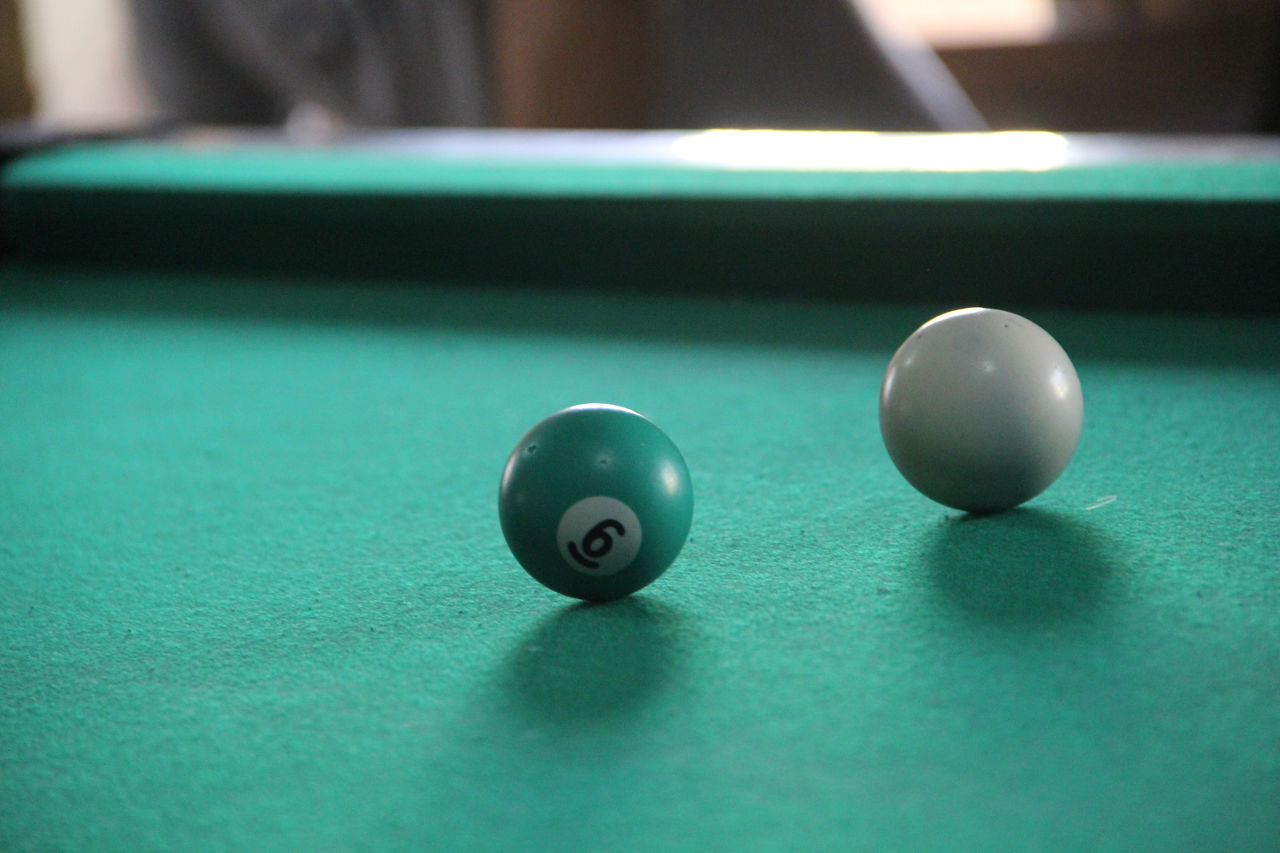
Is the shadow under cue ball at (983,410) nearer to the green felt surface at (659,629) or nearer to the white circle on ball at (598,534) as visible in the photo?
the green felt surface at (659,629)

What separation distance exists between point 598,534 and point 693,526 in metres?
0.31

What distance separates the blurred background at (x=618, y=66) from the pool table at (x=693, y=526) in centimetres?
233

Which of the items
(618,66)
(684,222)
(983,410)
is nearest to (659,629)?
(983,410)

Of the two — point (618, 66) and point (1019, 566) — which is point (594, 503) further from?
point (618, 66)

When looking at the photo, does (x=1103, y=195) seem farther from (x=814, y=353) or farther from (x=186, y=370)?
(x=186, y=370)

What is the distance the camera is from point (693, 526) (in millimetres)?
1536

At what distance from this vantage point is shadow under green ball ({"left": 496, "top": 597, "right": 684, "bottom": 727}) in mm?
1086

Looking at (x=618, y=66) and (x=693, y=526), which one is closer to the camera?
(x=693, y=526)

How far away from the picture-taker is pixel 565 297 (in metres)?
2.73

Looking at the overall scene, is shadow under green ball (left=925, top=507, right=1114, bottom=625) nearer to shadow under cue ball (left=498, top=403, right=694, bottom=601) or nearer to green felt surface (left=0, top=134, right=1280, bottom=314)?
shadow under cue ball (left=498, top=403, right=694, bottom=601)

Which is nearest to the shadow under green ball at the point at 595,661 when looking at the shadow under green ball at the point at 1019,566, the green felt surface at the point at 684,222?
the shadow under green ball at the point at 1019,566

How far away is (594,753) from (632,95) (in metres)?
5.99

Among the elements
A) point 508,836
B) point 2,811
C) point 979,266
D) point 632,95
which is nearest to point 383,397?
point 979,266

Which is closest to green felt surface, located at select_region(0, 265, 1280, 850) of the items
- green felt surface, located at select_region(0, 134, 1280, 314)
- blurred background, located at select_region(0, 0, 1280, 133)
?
green felt surface, located at select_region(0, 134, 1280, 314)
